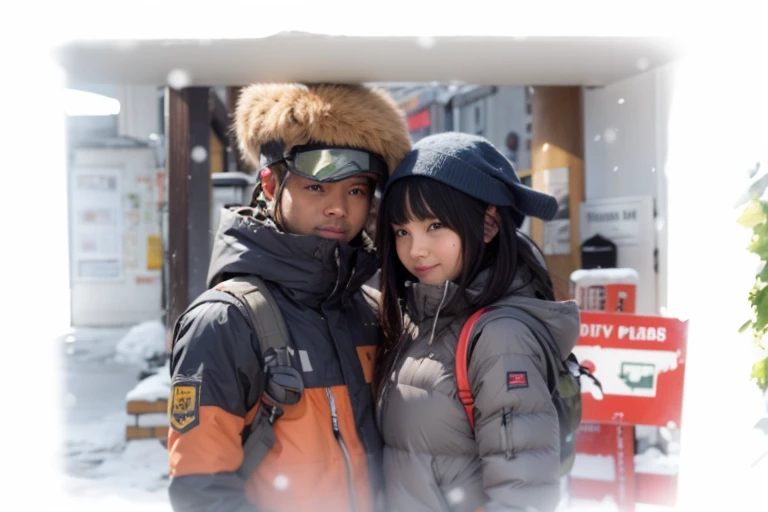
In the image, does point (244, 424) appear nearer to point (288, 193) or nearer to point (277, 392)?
point (277, 392)

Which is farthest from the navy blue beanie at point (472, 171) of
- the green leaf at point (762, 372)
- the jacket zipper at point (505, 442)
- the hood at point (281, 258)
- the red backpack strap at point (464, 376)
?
the green leaf at point (762, 372)

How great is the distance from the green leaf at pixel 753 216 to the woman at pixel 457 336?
69 cm

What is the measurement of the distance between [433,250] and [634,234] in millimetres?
3035

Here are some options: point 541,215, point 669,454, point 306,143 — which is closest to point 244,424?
point 306,143

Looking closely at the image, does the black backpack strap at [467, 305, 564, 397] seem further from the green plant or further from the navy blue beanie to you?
the green plant

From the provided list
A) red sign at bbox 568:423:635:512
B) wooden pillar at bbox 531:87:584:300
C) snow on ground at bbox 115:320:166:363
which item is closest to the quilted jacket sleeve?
red sign at bbox 568:423:635:512

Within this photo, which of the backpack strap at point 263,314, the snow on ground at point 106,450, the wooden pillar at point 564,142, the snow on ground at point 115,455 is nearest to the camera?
the backpack strap at point 263,314

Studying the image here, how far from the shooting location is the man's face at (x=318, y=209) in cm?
222

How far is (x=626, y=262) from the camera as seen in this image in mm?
4867

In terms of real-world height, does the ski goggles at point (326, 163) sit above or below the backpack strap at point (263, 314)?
above

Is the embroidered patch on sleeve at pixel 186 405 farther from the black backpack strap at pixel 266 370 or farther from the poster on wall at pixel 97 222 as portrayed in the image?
the poster on wall at pixel 97 222

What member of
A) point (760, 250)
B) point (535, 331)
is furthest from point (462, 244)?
point (760, 250)

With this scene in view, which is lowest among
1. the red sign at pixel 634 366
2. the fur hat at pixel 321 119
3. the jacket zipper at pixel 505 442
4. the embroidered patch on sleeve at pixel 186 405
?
the red sign at pixel 634 366

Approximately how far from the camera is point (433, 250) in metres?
2.11
